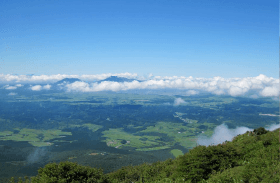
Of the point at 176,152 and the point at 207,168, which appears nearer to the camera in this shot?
the point at 207,168

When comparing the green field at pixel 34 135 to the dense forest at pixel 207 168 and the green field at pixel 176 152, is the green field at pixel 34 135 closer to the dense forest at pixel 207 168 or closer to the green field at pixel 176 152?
the green field at pixel 176 152

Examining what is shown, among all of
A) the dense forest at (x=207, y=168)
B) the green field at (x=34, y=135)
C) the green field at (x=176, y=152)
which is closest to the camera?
the dense forest at (x=207, y=168)

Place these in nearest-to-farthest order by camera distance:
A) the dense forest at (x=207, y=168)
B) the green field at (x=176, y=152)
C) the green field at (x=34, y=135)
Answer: the dense forest at (x=207, y=168), the green field at (x=176, y=152), the green field at (x=34, y=135)

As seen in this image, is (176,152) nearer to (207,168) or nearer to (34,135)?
(207,168)

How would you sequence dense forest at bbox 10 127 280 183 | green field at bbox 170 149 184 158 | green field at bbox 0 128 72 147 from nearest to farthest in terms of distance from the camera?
1. dense forest at bbox 10 127 280 183
2. green field at bbox 170 149 184 158
3. green field at bbox 0 128 72 147

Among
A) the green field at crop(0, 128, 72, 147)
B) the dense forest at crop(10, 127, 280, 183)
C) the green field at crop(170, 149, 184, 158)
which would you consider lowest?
the green field at crop(170, 149, 184, 158)

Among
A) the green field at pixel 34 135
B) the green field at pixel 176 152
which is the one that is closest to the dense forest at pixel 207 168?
the green field at pixel 176 152

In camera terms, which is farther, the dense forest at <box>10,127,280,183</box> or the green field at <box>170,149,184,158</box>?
the green field at <box>170,149,184,158</box>

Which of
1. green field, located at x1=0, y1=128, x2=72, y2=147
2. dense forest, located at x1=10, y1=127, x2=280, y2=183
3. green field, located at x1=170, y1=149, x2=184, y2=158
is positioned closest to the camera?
dense forest, located at x1=10, y1=127, x2=280, y2=183

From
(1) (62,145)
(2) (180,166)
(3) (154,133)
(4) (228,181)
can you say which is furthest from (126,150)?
(4) (228,181)

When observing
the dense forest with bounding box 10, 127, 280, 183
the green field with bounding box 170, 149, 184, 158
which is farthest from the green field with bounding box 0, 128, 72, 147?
the dense forest with bounding box 10, 127, 280, 183

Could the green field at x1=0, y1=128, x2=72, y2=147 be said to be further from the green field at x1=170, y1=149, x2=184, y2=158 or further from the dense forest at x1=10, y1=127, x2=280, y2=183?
the dense forest at x1=10, y1=127, x2=280, y2=183

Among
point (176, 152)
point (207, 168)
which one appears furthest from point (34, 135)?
point (207, 168)
